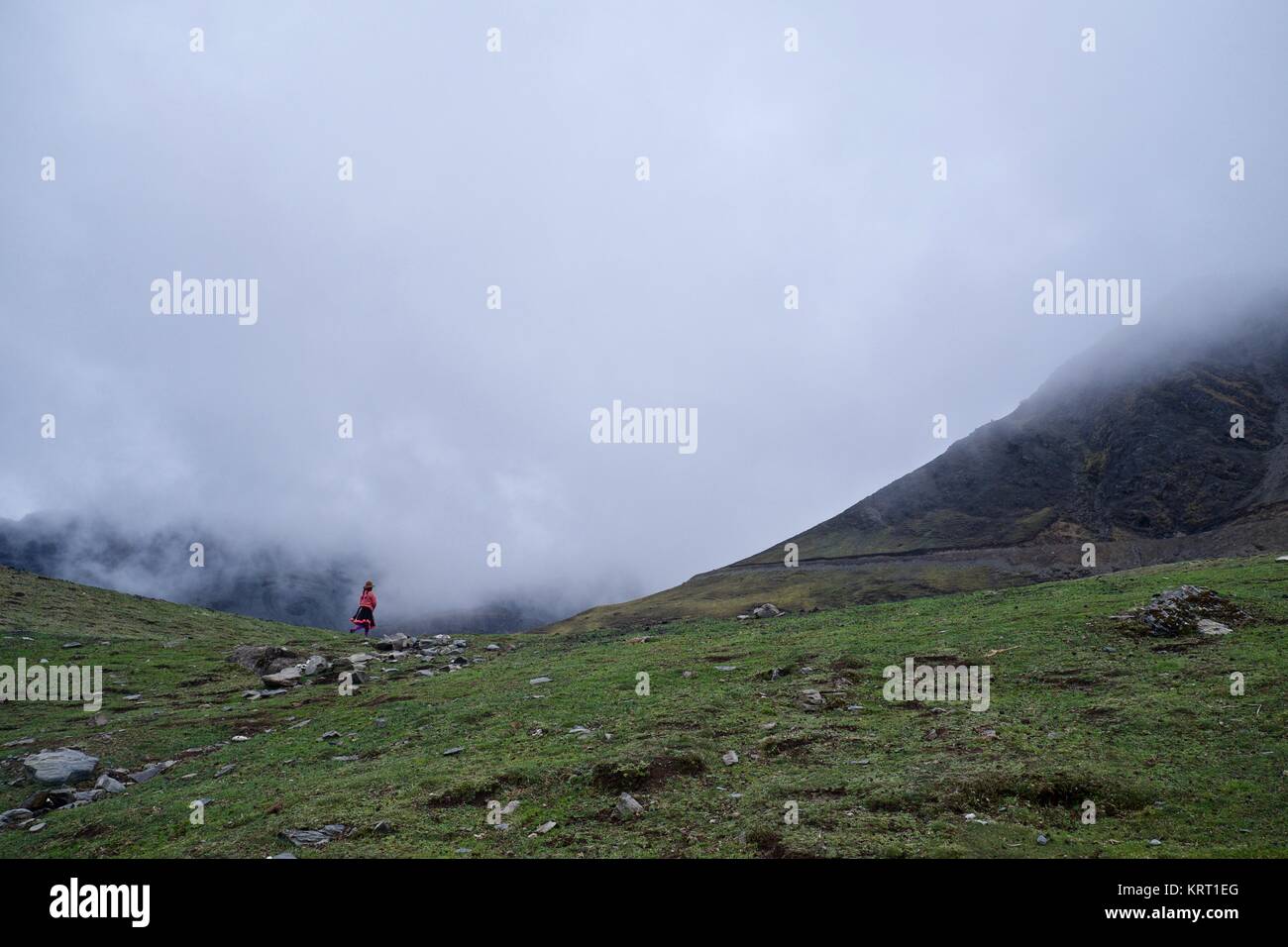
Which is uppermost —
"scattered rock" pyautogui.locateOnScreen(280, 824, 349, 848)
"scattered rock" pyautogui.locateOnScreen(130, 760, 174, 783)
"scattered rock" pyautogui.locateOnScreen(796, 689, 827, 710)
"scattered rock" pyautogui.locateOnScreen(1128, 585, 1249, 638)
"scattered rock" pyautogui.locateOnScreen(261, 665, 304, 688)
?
"scattered rock" pyautogui.locateOnScreen(1128, 585, 1249, 638)

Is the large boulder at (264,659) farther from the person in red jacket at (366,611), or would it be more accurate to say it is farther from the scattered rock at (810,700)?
the scattered rock at (810,700)

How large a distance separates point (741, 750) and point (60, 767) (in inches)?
816

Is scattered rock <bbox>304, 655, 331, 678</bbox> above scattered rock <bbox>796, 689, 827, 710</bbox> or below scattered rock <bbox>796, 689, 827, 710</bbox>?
below

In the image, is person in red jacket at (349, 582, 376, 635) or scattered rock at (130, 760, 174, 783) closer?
scattered rock at (130, 760, 174, 783)

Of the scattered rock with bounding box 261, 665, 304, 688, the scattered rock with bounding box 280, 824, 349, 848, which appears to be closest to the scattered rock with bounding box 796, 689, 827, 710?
the scattered rock with bounding box 280, 824, 349, 848

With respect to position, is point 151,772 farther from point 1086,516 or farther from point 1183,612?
point 1086,516

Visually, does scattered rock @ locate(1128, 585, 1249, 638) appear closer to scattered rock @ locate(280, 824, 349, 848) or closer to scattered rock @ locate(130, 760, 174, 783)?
scattered rock @ locate(280, 824, 349, 848)

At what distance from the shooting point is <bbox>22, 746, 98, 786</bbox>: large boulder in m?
21.7

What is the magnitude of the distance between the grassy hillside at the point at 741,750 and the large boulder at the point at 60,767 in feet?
2.07

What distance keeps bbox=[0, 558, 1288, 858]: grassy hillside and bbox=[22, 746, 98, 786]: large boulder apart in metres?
0.63
